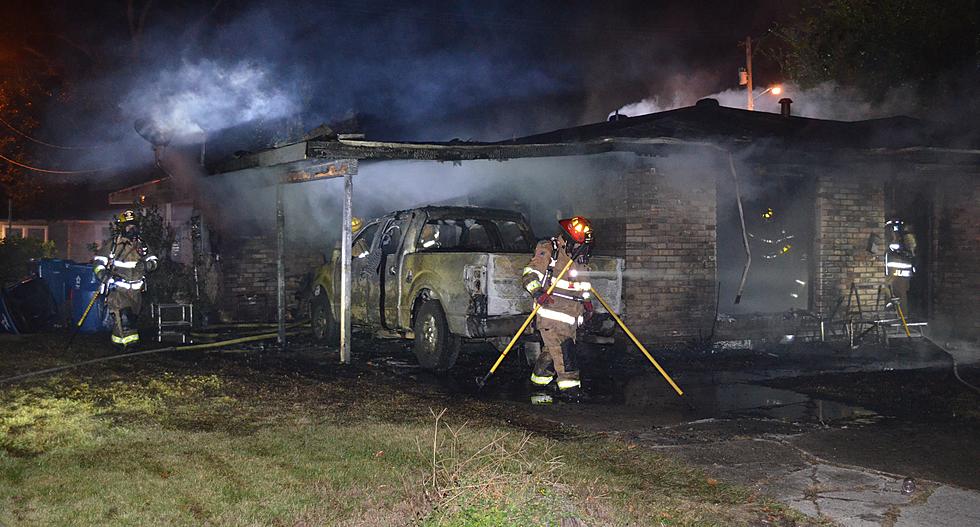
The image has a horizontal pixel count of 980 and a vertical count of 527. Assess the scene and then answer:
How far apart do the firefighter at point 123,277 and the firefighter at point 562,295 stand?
17.9ft

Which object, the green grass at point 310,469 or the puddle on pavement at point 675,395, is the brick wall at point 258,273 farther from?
the green grass at point 310,469

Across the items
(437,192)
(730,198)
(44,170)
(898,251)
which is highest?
(44,170)

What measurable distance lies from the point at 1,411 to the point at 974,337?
1336cm

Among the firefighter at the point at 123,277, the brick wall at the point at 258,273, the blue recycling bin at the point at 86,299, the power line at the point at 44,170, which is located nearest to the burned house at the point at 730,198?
the brick wall at the point at 258,273

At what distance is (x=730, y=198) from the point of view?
1198 centimetres

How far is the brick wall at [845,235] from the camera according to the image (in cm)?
1204

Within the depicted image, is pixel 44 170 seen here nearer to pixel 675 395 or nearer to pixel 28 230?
pixel 28 230

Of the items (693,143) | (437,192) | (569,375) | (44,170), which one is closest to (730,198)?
(693,143)

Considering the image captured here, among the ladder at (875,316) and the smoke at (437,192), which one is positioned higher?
the smoke at (437,192)

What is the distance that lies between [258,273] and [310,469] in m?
9.69

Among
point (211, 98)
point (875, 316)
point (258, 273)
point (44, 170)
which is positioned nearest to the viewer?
point (875, 316)

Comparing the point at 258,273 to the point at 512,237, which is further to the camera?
the point at 258,273

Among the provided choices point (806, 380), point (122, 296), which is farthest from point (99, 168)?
point (806, 380)

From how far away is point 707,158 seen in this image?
1112cm
